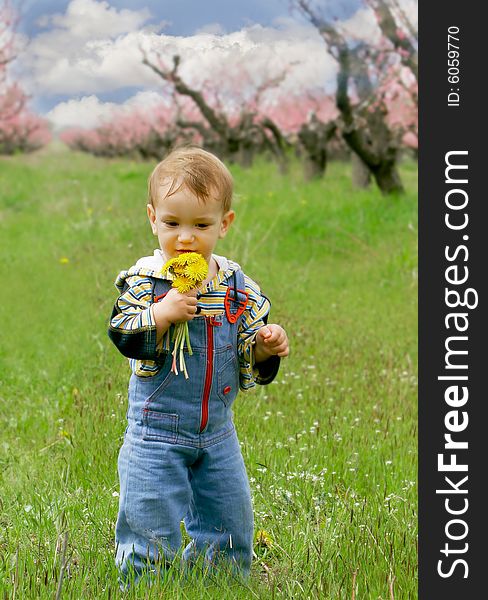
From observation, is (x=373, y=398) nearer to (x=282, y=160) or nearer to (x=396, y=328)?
(x=396, y=328)

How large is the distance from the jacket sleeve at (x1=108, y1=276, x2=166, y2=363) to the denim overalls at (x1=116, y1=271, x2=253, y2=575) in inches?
1.9

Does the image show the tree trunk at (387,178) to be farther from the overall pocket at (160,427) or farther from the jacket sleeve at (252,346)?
the overall pocket at (160,427)

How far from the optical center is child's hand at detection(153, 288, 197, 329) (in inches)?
100.0

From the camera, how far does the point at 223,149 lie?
75.7ft

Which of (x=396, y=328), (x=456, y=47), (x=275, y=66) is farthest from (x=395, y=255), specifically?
(x=275, y=66)

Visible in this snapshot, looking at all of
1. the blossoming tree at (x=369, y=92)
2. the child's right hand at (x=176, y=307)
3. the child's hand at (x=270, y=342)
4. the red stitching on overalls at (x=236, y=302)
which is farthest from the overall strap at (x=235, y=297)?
the blossoming tree at (x=369, y=92)

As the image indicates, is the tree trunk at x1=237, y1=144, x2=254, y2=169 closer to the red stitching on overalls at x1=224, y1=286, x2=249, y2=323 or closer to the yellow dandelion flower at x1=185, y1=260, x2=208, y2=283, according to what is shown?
the red stitching on overalls at x1=224, y1=286, x2=249, y2=323

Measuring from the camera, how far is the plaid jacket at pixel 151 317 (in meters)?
2.60

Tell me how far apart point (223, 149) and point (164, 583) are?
21.1 metres

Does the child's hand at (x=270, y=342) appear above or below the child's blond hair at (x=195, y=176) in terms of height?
below

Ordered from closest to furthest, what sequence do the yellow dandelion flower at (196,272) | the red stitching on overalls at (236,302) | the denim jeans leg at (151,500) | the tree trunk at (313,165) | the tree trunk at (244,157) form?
the yellow dandelion flower at (196,272), the denim jeans leg at (151,500), the red stitching on overalls at (236,302), the tree trunk at (313,165), the tree trunk at (244,157)

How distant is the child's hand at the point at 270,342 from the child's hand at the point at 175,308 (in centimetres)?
26

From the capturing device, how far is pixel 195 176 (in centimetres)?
259

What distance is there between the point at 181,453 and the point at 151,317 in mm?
454
